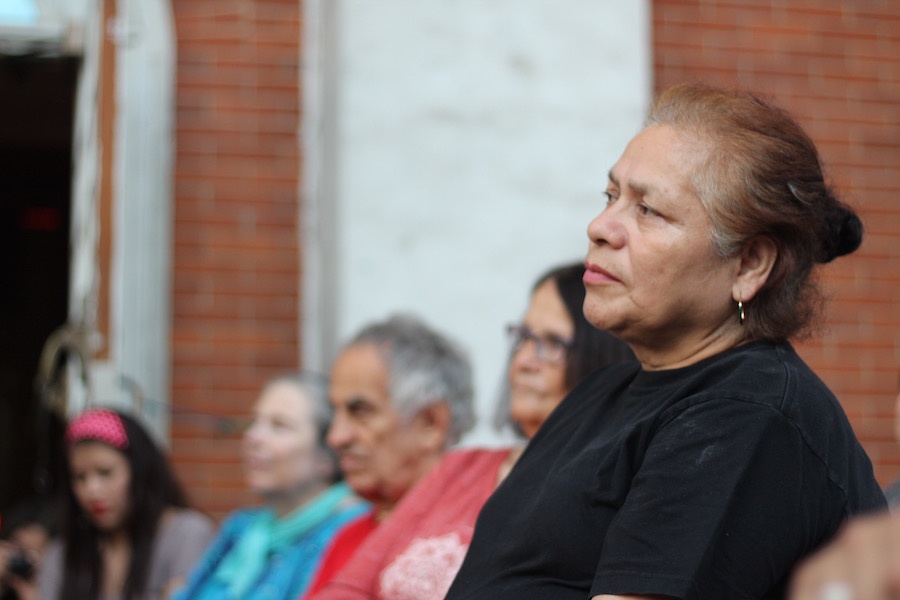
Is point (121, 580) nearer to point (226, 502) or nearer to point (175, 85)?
point (226, 502)

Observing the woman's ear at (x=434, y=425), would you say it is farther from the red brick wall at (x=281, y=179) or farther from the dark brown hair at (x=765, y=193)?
the red brick wall at (x=281, y=179)

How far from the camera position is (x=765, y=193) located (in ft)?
5.31

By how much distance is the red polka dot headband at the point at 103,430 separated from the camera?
13.7 feet

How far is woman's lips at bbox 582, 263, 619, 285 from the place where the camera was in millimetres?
1685

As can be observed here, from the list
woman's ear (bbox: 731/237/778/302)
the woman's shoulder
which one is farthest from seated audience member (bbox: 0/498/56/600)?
woman's ear (bbox: 731/237/778/302)

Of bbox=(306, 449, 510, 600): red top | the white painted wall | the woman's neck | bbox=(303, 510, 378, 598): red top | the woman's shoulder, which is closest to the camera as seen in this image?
bbox=(306, 449, 510, 600): red top

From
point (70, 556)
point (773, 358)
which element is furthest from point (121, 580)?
point (773, 358)

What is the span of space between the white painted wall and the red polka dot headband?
1104mm

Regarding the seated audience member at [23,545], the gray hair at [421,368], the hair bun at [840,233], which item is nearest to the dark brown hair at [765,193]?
the hair bun at [840,233]

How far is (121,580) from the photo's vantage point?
412 centimetres

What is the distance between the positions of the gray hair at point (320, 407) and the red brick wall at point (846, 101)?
1.76 m

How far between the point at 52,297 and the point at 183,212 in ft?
17.2

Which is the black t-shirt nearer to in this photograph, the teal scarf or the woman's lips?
the woman's lips

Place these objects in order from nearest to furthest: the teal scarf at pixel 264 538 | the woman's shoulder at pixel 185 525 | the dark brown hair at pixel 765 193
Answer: the dark brown hair at pixel 765 193 → the teal scarf at pixel 264 538 → the woman's shoulder at pixel 185 525
